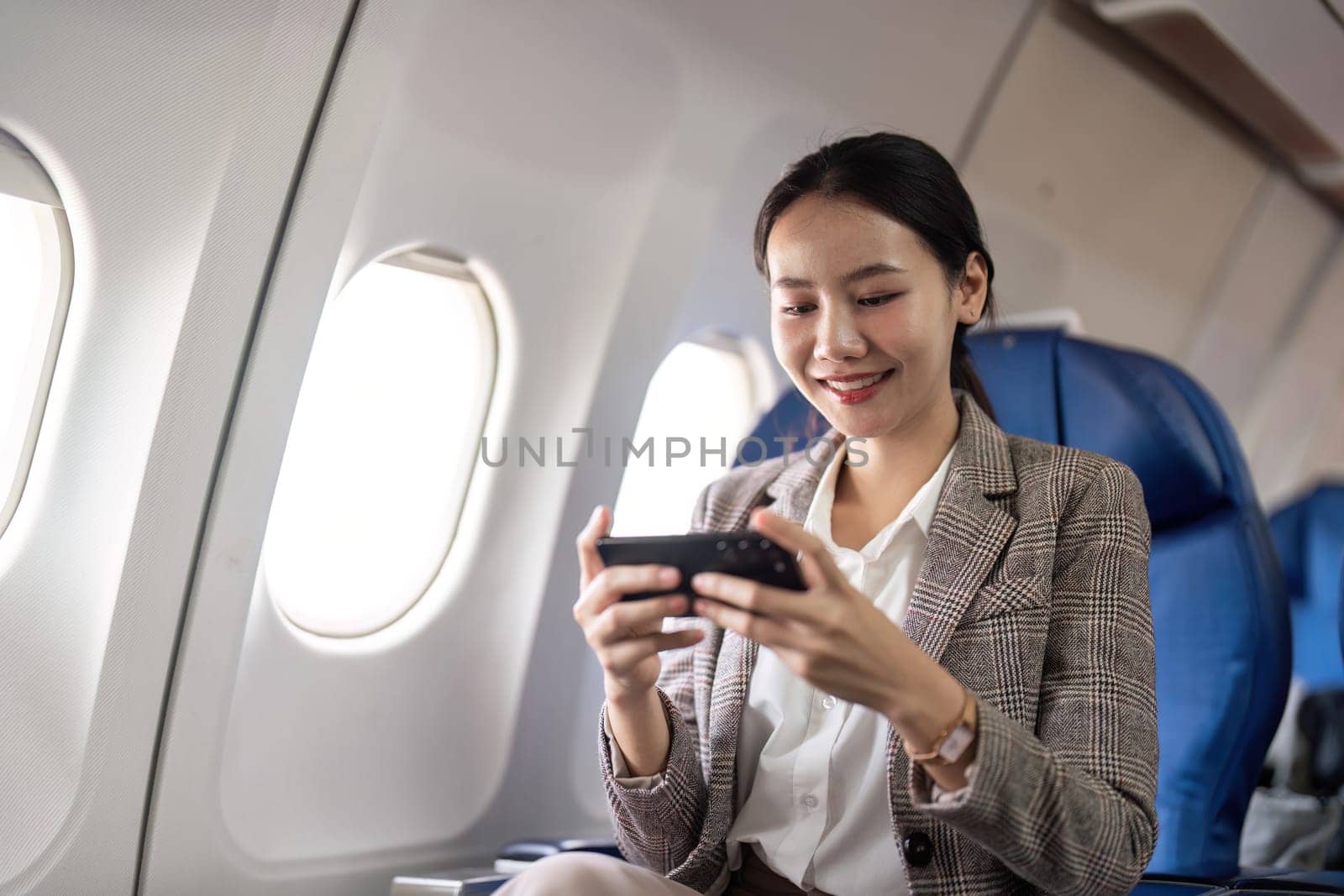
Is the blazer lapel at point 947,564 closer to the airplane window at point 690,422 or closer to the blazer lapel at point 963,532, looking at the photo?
the blazer lapel at point 963,532

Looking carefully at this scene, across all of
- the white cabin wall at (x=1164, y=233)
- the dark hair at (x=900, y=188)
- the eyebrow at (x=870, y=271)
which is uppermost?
the white cabin wall at (x=1164, y=233)

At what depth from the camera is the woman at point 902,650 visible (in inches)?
48.4

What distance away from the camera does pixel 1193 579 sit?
1.97 meters

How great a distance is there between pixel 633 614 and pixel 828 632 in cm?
22

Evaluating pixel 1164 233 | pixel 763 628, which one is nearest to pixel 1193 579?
pixel 763 628

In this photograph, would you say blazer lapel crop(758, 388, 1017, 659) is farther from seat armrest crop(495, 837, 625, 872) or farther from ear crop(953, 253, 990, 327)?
seat armrest crop(495, 837, 625, 872)

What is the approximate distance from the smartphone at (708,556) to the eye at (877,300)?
0.46 meters

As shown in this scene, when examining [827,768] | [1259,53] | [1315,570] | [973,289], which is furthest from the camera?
[1315,570]

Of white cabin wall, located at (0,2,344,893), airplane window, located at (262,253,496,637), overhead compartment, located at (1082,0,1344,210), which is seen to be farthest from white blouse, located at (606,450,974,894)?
overhead compartment, located at (1082,0,1344,210)

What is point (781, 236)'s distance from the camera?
62.2 inches

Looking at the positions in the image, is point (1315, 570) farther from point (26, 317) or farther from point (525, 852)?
point (26, 317)

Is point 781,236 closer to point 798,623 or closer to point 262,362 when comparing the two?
point 798,623

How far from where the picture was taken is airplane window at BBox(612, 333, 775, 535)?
276cm

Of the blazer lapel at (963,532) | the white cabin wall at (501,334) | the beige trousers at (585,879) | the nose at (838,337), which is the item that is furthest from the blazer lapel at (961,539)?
the white cabin wall at (501,334)
